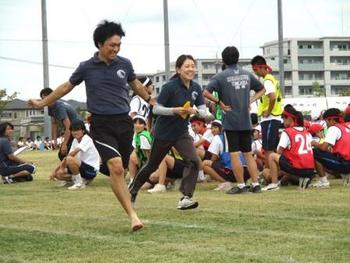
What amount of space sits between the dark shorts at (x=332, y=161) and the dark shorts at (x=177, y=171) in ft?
7.31

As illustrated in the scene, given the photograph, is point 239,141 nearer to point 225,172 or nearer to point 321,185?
point 225,172

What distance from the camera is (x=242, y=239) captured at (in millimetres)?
6000

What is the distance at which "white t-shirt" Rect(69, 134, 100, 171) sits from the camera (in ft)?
40.3

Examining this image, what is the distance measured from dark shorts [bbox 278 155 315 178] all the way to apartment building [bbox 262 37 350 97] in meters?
99.3

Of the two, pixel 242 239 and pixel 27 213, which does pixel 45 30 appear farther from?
pixel 242 239

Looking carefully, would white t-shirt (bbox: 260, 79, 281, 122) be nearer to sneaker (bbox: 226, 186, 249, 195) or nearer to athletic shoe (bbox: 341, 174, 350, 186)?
sneaker (bbox: 226, 186, 249, 195)

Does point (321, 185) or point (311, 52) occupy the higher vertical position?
point (311, 52)

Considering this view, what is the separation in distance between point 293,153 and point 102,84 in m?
4.42

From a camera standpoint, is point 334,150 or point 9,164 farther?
point 9,164

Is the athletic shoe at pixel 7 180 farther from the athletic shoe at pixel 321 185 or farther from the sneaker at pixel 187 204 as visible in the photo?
the sneaker at pixel 187 204

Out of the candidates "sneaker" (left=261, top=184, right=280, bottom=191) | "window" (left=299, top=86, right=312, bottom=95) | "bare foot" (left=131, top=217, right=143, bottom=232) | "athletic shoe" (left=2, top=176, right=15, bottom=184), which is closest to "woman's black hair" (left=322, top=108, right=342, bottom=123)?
"sneaker" (left=261, top=184, right=280, bottom=191)

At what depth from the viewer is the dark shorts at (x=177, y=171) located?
11.4 m

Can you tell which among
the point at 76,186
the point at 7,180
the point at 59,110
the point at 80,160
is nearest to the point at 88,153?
the point at 80,160

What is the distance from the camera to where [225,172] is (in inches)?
442
